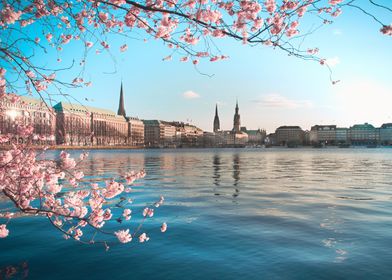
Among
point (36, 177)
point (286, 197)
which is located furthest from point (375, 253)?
point (286, 197)

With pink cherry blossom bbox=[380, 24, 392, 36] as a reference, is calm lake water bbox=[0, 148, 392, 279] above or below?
below

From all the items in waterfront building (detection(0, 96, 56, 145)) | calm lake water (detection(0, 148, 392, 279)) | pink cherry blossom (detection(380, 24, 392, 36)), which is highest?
pink cherry blossom (detection(380, 24, 392, 36))

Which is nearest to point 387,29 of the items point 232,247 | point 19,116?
point 232,247

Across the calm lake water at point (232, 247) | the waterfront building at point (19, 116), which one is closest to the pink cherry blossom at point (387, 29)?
the calm lake water at point (232, 247)

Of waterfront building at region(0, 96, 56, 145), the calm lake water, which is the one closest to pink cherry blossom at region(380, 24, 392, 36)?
the calm lake water

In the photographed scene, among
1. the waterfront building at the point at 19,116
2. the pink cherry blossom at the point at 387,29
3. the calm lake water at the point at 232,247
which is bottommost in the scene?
the calm lake water at the point at 232,247

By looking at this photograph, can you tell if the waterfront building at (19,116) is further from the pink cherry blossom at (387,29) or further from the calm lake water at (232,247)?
the pink cherry blossom at (387,29)

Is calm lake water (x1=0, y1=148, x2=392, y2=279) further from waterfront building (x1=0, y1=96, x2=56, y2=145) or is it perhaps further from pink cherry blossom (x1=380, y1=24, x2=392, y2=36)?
pink cherry blossom (x1=380, y1=24, x2=392, y2=36)

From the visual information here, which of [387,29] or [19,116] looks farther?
[19,116]

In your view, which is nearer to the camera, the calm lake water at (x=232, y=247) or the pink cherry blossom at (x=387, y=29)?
the pink cherry blossom at (x=387, y=29)

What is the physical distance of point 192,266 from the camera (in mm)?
8594

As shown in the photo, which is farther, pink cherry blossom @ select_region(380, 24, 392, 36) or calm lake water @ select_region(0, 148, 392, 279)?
calm lake water @ select_region(0, 148, 392, 279)

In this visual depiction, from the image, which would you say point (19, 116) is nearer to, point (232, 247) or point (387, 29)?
point (232, 247)

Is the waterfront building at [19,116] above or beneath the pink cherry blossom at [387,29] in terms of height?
beneath
